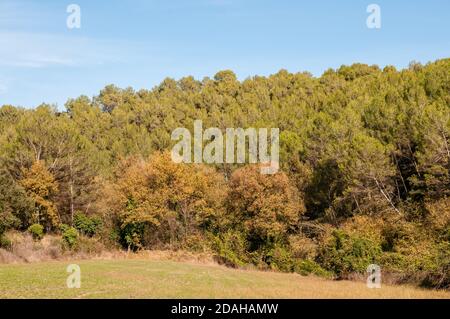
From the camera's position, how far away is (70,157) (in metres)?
64.9

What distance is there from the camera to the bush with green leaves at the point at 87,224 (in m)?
59.3

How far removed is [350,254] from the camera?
39344 mm

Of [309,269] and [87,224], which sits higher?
[87,224]

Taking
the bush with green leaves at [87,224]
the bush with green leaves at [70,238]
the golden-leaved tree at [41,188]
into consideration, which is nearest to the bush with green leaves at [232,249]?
the bush with green leaves at [70,238]

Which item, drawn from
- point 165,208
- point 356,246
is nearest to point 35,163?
point 165,208

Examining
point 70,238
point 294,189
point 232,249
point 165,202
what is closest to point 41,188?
point 70,238

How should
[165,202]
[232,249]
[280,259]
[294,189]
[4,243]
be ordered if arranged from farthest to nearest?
[165,202] → [294,189] → [232,249] → [280,259] → [4,243]

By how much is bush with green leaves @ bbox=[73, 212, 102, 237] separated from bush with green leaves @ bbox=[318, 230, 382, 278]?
101 feet

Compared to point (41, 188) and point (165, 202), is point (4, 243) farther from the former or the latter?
point (165, 202)

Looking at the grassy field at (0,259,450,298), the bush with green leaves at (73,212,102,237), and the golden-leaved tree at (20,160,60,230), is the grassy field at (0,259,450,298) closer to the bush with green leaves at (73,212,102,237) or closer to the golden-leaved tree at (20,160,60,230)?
the bush with green leaves at (73,212,102,237)

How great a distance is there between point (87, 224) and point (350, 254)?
3353 centimetres

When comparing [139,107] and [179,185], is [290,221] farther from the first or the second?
[139,107]

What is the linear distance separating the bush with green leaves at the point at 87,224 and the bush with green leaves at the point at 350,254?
30.7 meters

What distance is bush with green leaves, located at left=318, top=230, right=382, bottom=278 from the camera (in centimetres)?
3869
